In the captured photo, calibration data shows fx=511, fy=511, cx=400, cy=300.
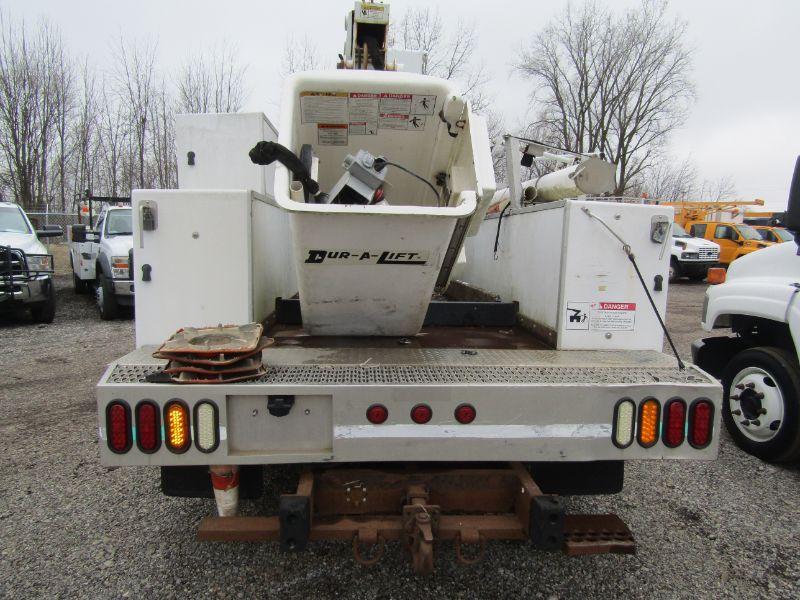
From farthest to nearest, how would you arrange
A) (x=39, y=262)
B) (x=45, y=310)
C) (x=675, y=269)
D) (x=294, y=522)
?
(x=675, y=269) < (x=45, y=310) < (x=39, y=262) < (x=294, y=522)

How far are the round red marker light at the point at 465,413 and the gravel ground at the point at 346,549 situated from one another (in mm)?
1002

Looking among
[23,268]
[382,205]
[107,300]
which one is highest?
[382,205]

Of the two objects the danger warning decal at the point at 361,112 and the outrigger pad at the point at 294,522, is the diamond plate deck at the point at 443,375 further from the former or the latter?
the danger warning decal at the point at 361,112

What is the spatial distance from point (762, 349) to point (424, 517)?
11.4 ft

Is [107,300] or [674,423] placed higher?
[674,423]

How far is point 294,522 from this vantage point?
1937 millimetres

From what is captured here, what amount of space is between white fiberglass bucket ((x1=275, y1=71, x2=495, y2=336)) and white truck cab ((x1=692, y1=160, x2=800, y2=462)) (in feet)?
8.83

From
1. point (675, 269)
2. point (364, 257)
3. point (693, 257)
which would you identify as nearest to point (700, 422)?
point (364, 257)

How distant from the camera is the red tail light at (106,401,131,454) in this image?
199cm

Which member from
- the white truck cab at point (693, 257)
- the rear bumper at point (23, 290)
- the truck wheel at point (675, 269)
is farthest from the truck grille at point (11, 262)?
the truck wheel at point (675, 269)

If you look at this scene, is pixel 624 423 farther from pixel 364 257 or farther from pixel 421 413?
pixel 364 257

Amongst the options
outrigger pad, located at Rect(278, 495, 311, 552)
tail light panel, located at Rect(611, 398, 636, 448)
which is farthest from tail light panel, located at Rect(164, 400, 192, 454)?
tail light panel, located at Rect(611, 398, 636, 448)

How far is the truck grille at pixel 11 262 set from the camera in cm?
838

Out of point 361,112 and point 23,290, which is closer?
point 361,112
